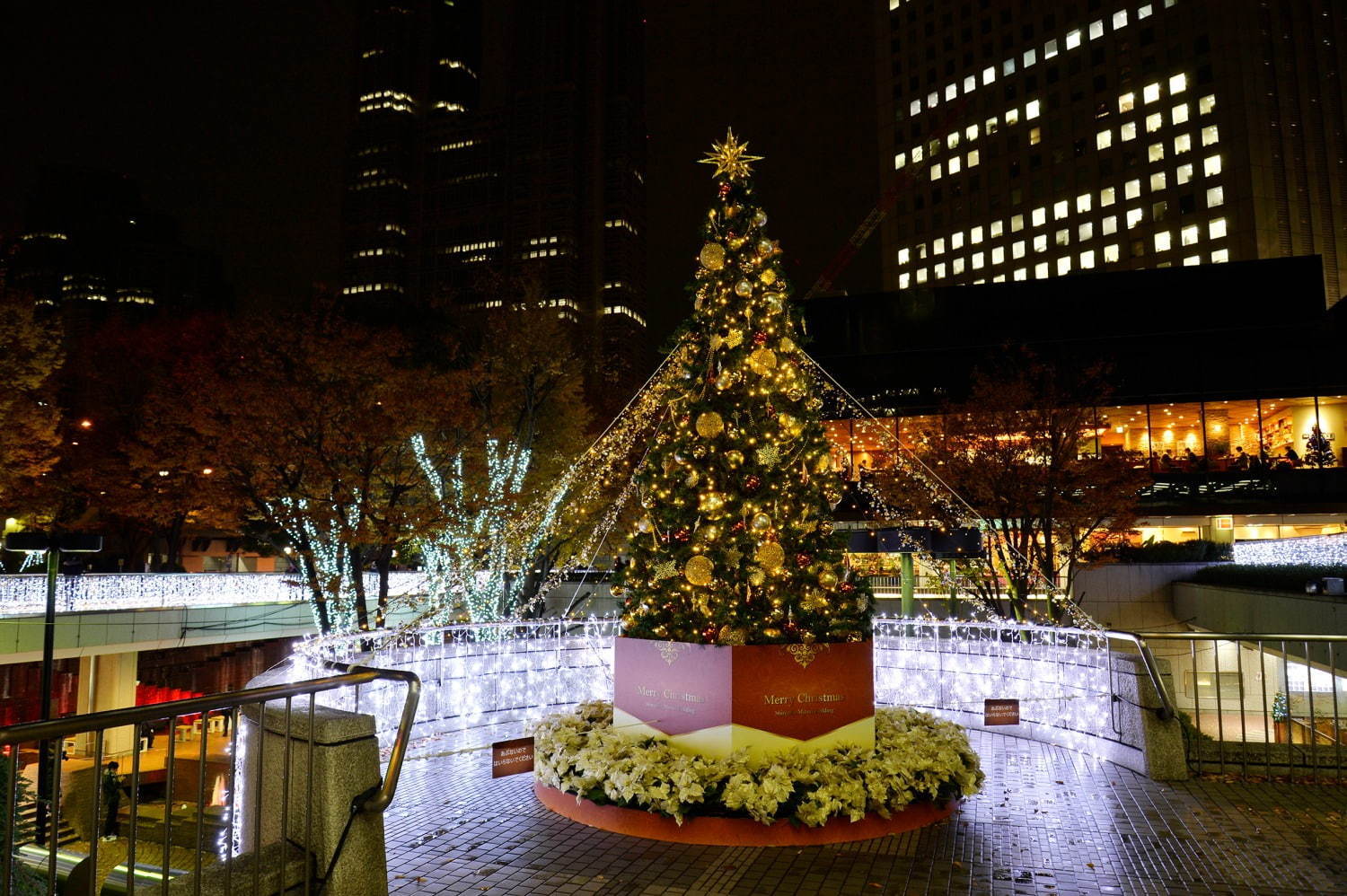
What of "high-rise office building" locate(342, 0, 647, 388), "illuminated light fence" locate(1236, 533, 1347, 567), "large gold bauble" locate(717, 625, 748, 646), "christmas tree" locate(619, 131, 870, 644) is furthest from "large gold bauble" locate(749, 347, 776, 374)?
"high-rise office building" locate(342, 0, 647, 388)

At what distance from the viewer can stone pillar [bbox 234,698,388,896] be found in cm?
515

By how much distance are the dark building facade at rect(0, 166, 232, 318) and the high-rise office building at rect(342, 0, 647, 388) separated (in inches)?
1792

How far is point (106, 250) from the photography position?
303ft

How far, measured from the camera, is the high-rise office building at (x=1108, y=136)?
72.1 metres

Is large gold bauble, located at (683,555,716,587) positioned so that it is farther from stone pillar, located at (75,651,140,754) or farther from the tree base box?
stone pillar, located at (75,651,140,754)

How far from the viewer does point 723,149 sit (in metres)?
9.49

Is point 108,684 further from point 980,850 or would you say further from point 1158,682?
point 1158,682

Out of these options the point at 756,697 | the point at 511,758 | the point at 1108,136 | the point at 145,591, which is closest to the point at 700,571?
the point at 756,697

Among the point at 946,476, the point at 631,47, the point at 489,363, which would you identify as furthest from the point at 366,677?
the point at 631,47

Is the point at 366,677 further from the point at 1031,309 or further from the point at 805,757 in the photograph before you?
the point at 1031,309

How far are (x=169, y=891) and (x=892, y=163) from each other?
341 feet

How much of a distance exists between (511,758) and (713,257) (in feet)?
17.8

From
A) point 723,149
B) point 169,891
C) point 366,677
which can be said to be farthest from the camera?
point 723,149

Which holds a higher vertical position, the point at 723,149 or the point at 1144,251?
the point at 1144,251
